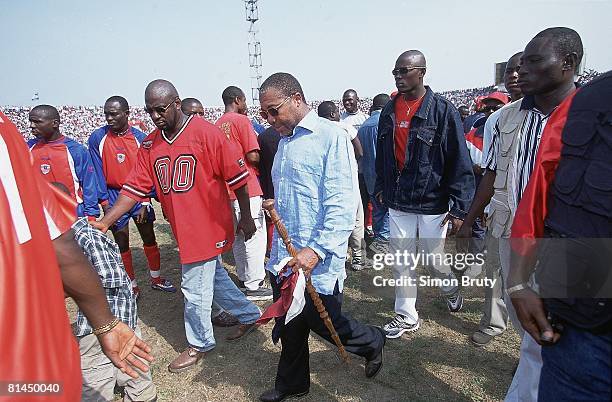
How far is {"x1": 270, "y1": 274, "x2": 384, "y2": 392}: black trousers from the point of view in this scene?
2525mm

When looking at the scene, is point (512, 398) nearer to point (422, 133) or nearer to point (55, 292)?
point (422, 133)

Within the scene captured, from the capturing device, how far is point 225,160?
305 cm

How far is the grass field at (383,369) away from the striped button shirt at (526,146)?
1362mm

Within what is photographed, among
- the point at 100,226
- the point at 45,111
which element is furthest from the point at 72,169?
the point at 100,226

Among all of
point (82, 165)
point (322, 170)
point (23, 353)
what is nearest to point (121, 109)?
point (82, 165)

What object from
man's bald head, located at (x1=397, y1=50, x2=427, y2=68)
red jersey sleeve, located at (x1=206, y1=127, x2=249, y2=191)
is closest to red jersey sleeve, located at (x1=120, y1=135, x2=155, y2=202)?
red jersey sleeve, located at (x1=206, y1=127, x2=249, y2=191)

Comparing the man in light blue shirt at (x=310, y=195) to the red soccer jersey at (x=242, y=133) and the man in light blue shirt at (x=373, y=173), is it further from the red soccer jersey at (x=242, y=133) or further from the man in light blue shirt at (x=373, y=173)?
the man in light blue shirt at (x=373, y=173)

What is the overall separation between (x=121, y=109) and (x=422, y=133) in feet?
11.2

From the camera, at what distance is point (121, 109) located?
4.43 metres

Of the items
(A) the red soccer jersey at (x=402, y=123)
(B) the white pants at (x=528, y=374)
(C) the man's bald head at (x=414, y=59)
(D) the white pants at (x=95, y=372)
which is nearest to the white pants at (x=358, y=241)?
(A) the red soccer jersey at (x=402, y=123)

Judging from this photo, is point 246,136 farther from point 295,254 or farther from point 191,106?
point 295,254

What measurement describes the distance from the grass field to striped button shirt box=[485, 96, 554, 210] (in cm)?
136

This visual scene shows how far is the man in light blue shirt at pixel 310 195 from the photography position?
90.5 inches

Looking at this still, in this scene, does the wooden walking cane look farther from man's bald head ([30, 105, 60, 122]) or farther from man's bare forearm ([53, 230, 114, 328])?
man's bald head ([30, 105, 60, 122])
